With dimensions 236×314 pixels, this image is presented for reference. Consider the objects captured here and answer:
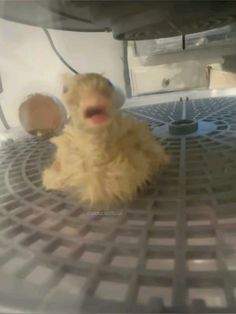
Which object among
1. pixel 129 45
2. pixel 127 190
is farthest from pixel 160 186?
pixel 129 45

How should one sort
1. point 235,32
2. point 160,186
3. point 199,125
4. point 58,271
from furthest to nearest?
1. point 235,32
2. point 199,125
3. point 160,186
4. point 58,271

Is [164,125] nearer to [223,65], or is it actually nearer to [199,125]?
[199,125]

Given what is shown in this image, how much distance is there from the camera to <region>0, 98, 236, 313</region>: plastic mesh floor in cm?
20

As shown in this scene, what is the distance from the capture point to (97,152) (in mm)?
313

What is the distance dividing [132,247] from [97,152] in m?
0.10

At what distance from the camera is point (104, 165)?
314mm

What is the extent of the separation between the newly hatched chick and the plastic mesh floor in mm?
15

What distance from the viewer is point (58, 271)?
23cm

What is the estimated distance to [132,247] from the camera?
9.6 inches

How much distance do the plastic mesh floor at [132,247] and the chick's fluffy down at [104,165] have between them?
0.5 inches

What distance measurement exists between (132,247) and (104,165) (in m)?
0.09

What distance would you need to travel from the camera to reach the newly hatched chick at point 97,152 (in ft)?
0.97

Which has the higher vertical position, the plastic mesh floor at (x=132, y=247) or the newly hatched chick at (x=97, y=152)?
the newly hatched chick at (x=97, y=152)

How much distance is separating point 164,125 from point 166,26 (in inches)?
6.5
